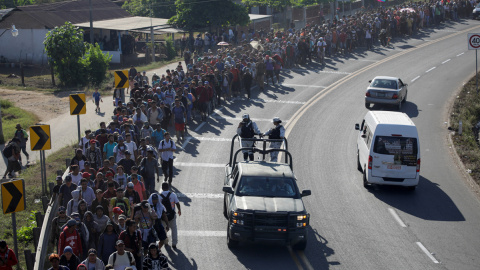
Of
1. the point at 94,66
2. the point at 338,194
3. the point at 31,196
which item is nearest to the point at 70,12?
the point at 94,66

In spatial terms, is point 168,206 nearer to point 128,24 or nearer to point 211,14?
point 211,14

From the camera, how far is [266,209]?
14680 mm

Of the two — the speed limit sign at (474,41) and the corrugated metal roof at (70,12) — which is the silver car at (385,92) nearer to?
the speed limit sign at (474,41)

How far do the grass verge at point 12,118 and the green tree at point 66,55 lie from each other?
14.6 feet

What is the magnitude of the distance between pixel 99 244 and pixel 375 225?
7.41m

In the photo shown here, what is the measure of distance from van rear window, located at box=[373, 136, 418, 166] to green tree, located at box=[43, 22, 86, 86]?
26252mm

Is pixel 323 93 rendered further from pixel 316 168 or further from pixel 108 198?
pixel 108 198

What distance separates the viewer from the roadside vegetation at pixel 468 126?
23.2 metres

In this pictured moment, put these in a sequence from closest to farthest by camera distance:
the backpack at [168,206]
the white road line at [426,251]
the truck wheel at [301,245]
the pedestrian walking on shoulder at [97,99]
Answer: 1. the truck wheel at [301,245]
2. the white road line at [426,251]
3. the backpack at [168,206]
4. the pedestrian walking on shoulder at [97,99]

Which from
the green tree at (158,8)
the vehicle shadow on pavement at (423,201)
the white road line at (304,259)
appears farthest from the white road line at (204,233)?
the green tree at (158,8)

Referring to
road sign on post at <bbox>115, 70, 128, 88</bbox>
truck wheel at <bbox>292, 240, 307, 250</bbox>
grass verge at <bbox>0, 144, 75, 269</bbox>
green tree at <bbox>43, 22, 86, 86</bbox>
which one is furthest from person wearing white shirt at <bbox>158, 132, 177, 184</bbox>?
green tree at <bbox>43, 22, 86, 86</bbox>

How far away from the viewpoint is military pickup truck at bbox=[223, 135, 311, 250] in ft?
47.6

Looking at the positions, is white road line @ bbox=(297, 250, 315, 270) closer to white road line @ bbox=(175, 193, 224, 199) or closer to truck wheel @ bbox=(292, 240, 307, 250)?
truck wheel @ bbox=(292, 240, 307, 250)

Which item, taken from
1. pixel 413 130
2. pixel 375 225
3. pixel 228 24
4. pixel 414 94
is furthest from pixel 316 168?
pixel 228 24
